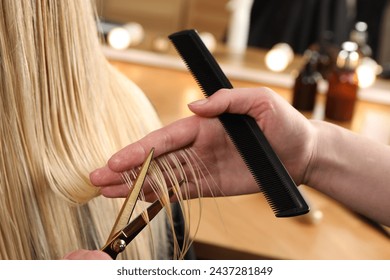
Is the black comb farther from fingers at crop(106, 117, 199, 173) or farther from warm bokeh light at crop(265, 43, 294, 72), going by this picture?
warm bokeh light at crop(265, 43, 294, 72)

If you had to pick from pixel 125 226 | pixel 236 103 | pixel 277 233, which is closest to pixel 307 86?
pixel 277 233

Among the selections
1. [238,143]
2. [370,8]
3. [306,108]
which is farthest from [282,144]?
[370,8]

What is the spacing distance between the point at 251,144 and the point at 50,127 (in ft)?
0.90

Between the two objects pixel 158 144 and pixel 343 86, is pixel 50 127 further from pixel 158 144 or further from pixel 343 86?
pixel 343 86

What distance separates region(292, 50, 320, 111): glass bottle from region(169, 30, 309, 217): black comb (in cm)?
107

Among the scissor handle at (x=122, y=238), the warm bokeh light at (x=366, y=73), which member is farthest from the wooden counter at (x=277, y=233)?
the warm bokeh light at (x=366, y=73)

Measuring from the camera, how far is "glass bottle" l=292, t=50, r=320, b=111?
1.79 metres

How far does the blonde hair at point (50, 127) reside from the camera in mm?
744

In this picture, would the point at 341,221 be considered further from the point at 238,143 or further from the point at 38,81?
the point at 38,81

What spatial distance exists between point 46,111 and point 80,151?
8 cm

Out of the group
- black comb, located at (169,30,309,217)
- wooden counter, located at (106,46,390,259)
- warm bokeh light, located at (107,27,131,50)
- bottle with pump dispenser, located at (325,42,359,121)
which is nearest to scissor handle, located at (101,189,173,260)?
black comb, located at (169,30,309,217)

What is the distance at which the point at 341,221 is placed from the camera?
123 centimetres

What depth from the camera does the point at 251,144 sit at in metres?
0.72

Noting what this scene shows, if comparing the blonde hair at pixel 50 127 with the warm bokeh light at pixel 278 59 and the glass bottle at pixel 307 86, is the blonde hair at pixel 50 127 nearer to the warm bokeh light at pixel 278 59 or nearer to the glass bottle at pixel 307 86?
the glass bottle at pixel 307 86
